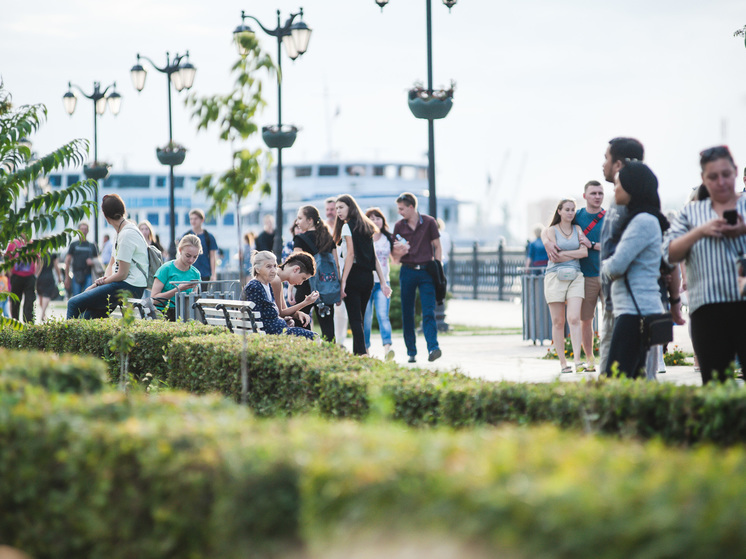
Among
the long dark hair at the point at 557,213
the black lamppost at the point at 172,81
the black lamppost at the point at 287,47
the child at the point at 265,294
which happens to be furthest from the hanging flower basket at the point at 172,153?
the long dark hair at the point at 557,213

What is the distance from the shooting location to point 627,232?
5.38m

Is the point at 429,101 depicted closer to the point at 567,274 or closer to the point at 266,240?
the point at 266,240

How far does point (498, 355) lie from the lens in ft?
39.6

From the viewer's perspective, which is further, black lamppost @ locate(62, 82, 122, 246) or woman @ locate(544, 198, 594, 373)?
black lamppost @ locate(62, 82, 122, 246)

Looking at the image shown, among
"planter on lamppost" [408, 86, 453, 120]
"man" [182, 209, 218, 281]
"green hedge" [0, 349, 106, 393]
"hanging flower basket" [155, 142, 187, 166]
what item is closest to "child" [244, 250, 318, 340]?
"green hedge" [0, 349, 106, 393]

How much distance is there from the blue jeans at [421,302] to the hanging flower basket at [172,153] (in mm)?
13029

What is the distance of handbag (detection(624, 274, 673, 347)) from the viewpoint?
5.28 meters

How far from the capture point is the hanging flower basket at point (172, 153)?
2262 centimetres

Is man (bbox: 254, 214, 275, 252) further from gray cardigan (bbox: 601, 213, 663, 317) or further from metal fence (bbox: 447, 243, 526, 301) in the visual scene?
metal fence (bbox: 447, 243, 526, 301)

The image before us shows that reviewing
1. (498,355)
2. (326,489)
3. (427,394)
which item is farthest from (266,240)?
(326,489)

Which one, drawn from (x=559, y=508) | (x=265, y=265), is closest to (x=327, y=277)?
(x=265, y=265)

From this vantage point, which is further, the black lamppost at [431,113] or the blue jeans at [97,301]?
the black lamppost at [431,113]

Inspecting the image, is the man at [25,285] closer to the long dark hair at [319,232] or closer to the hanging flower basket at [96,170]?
the long dark hair at [319,232]

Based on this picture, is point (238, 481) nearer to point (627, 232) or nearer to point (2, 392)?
point (2, 392)
